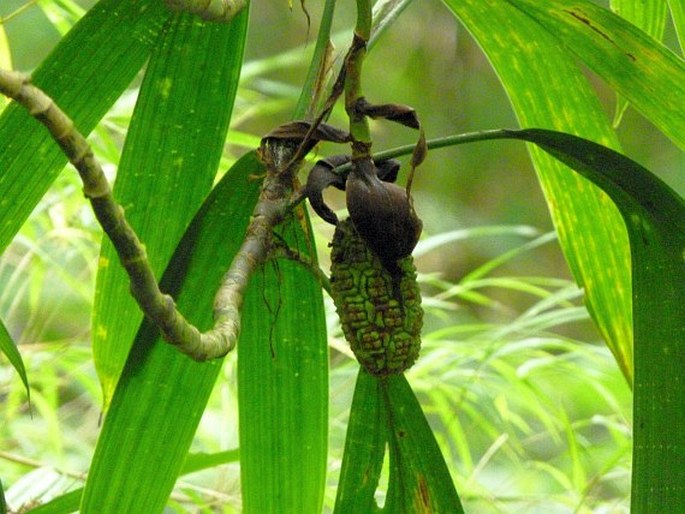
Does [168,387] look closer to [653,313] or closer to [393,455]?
[393,455]

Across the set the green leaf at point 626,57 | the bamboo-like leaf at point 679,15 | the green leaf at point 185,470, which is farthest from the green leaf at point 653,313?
the green leaf at point 185,470

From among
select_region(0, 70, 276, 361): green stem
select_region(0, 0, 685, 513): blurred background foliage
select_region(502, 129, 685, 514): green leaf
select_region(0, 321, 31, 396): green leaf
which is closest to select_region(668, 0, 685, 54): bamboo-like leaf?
select_region(502, 129, 685, 514): green leaf

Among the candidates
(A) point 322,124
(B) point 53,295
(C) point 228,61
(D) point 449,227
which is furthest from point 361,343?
(D) point 449,227

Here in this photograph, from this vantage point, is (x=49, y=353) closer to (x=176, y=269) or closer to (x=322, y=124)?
(x=176, y=269)

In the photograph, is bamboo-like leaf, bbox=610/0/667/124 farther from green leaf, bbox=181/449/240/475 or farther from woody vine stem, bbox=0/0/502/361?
green leaf, bbox=181/449/240/475

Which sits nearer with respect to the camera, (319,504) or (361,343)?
(361,343)

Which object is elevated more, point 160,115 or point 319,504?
point 160,115

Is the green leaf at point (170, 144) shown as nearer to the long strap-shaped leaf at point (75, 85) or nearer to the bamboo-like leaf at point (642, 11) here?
the long strap-shaped leaf at point (75, 85)
